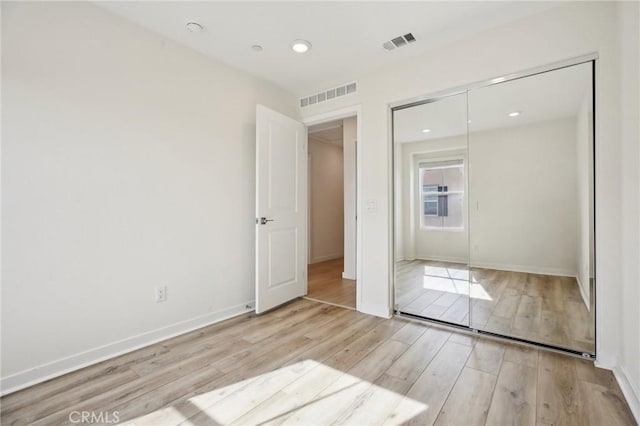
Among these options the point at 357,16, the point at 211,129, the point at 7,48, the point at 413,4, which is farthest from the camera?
the point at 211,129

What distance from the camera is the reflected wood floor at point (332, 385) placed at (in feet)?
4.91

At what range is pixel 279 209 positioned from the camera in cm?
320

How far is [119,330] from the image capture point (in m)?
2.17

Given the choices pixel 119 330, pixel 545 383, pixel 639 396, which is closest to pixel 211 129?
pixel 119 330

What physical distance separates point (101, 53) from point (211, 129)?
3.08 feet

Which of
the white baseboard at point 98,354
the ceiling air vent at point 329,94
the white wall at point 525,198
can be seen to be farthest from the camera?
the ceiling air vent at point 329,94

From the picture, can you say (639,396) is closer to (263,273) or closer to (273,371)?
(273,371)

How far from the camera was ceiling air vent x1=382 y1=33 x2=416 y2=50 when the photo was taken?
246 centimetres

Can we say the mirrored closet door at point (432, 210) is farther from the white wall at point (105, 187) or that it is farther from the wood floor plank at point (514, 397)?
the white wall at point (105, 187)

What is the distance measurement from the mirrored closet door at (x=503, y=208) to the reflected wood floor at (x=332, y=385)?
406 millimetres

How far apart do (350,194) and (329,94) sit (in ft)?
5.90

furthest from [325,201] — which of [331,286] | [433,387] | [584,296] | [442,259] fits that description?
[433,387]

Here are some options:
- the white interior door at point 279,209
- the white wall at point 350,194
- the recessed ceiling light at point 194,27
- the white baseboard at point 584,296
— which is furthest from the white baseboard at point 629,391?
the recessed ceiling light at point 194,27

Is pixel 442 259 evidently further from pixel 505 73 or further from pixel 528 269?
pixel 505 73
